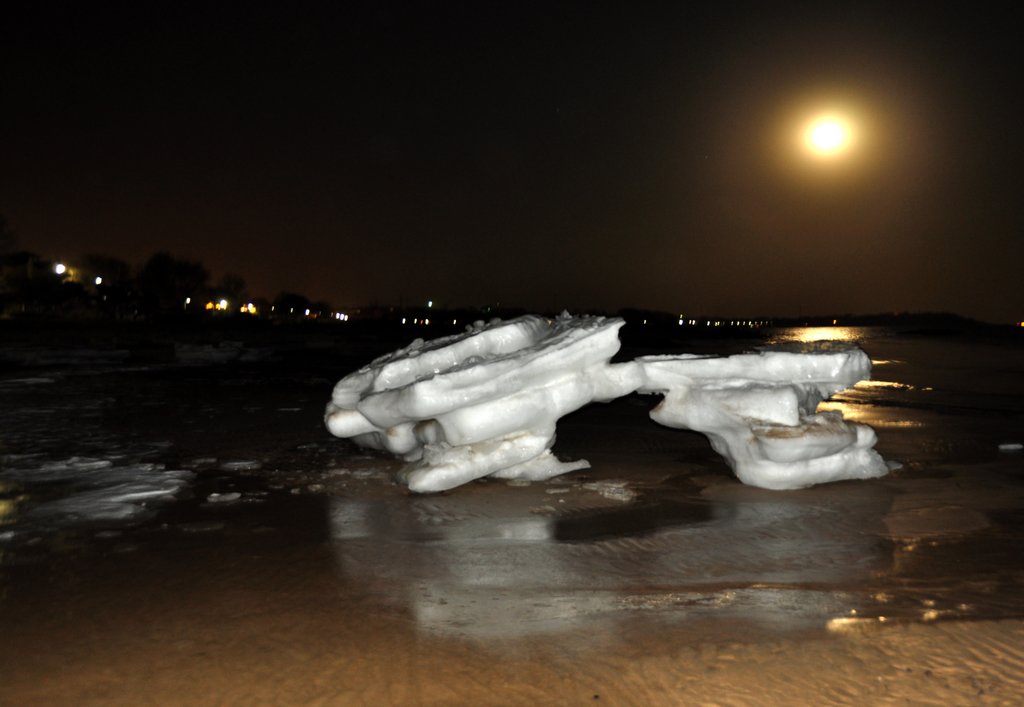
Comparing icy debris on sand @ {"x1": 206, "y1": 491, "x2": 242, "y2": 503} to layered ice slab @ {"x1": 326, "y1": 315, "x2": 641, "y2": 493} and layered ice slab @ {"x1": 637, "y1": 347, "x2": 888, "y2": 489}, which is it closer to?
layered ice slab @ {"x1": 326, "y1": 315, "x2": 641, "y2": 493}

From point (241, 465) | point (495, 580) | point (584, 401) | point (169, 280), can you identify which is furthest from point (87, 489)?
point (169, 280)

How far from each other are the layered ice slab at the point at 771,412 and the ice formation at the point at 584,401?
12mm

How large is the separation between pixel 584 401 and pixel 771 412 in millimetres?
2026

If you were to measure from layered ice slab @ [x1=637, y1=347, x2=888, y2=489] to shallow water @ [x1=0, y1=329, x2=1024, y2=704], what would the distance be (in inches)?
10.5

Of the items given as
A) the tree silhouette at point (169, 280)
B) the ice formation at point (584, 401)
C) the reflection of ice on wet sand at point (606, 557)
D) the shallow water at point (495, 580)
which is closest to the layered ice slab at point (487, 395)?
the ice formation at point (584, 401)

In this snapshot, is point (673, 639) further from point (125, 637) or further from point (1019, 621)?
point (125, 637)

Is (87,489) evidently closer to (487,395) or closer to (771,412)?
(487,395)

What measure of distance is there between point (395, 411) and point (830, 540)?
4523mm

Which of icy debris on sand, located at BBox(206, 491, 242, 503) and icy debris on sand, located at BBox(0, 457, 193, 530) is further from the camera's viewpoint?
icy debris on sand, located at BBox(206, 491, 242, 503)

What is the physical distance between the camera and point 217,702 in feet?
13.8

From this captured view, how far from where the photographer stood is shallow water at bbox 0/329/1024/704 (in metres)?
4.48

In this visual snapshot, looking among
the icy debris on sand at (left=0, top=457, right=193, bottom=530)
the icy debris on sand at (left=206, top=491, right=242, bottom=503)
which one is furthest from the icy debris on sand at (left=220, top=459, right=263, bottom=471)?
the icy debris on sand at (left=206, top=491, right=242, bottom=503)

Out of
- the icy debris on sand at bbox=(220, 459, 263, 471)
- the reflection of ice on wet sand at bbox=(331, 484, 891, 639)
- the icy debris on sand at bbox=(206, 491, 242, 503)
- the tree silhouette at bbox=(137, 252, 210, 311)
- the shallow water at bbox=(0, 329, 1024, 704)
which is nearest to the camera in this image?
the shallow water at bbox=(0, 329, 1024, 704)

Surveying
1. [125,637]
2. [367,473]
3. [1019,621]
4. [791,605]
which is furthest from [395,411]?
[1019,621]
